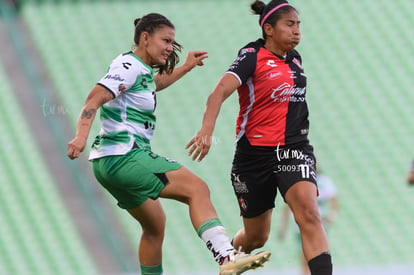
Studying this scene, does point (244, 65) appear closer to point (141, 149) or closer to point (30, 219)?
point (141, 149)

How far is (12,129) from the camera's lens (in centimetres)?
1320

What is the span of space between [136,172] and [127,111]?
0.44 m

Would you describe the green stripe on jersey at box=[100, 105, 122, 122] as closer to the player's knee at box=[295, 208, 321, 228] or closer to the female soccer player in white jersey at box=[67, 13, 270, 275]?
the female soccer player in white jersey at box=[67, 13, 270, 275]

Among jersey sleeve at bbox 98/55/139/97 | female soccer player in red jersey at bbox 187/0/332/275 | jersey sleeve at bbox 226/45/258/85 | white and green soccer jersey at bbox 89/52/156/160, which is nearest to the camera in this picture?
jersey sleeve at bbox 98/55/139/97

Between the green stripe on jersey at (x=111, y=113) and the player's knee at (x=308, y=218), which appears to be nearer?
the green stripe on jersey at (x=111, y=113)

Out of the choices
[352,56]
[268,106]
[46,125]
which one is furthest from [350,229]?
[268,106]

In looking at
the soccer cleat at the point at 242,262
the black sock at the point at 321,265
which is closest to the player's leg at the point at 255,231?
the black sock at the point at 321,265

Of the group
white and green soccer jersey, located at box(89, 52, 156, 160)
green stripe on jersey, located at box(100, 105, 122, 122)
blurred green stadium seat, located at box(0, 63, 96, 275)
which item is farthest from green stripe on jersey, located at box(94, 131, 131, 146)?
blurred green stadium seat, located at box(0, 63, 96, 275)

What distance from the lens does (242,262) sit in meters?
5.42

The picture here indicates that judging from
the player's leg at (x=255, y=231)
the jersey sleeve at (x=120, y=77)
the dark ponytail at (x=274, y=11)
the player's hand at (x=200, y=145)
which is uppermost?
the dark ponytail at (x=274, y=11)

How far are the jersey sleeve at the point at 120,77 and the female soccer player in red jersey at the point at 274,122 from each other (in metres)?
0.60

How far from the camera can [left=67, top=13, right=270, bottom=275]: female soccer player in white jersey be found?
221 inches

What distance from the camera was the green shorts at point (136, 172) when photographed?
18.9ft

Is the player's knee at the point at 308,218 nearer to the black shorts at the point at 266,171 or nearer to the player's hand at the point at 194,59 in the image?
the black shorts at the point at 266,171
